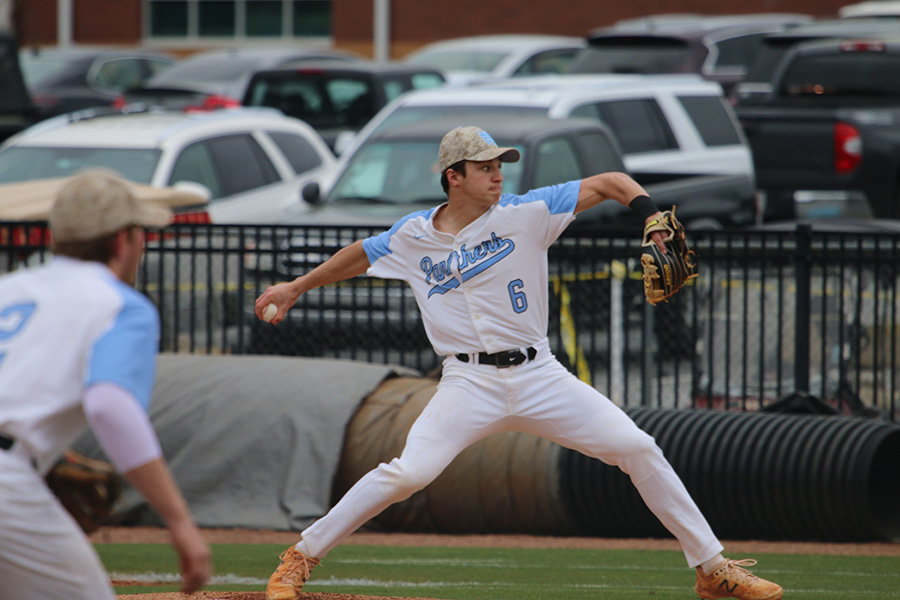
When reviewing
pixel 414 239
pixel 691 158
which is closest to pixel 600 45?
pixel 691 158

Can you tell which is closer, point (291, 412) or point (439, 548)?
point (439, 548)

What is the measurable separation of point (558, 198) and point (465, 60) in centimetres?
1954

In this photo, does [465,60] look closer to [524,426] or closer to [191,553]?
[524,426]

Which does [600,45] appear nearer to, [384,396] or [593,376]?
[593,376]

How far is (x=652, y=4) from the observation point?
32.4 m

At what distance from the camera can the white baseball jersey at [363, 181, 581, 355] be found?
562 cm

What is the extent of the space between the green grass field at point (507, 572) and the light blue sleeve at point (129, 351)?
3.11m

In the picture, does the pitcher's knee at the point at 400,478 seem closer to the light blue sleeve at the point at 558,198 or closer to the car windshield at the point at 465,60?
the light blue sleeve at the point at 558,198

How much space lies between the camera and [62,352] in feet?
11.1

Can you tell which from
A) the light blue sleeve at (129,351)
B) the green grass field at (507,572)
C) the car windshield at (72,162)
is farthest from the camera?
the car windshield at (72,162)

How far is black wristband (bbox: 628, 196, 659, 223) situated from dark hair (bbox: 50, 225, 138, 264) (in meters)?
2.51

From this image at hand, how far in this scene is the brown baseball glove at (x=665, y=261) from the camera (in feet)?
17.5

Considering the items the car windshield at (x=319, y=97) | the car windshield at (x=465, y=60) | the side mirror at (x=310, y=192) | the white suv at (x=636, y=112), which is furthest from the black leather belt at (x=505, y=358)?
the car windshield at (x=465, y=60)

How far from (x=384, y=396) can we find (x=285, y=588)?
345cm
